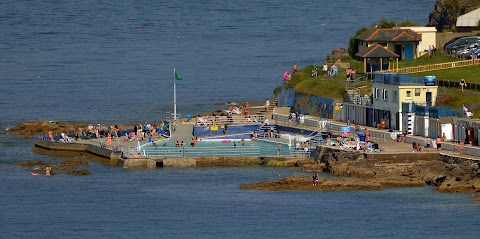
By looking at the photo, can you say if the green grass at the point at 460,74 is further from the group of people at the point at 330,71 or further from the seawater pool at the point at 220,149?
the seawater pool at the point at 220,149

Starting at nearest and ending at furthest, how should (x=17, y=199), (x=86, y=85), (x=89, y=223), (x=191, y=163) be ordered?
(x=89, y=223) → (x=17, y=199) → (x=191, y=163) → (x=86, y=85)

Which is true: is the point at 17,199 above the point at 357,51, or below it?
below

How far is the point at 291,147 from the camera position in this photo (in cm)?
10206

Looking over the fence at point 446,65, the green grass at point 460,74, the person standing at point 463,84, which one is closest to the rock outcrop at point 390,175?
the person standing at point 463,84

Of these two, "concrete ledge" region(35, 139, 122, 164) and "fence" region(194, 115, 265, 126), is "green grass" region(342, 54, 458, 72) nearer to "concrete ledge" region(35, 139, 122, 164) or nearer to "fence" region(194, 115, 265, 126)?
"fence" region(194, 115, 265, 126)

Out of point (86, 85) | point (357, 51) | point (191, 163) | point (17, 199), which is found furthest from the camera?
point (86, 85)

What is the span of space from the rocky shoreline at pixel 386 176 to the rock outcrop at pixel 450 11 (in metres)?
46.2

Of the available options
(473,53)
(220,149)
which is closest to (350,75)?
(473,53)

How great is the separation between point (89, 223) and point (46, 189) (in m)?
9.92

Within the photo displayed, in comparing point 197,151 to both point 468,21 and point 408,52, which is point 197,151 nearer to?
point 408,52

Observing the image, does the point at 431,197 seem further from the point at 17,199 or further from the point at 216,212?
the point at 17,199

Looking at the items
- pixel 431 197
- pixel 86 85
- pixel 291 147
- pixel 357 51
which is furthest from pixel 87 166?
pixel 86 85

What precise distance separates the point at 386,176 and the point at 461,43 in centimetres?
3059

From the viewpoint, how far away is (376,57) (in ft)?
377
